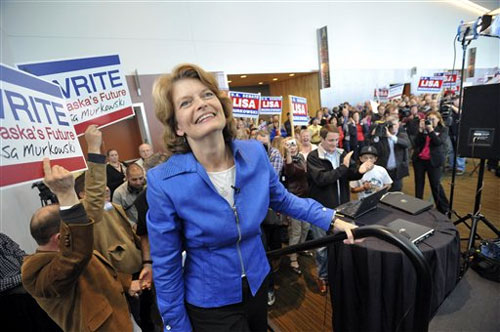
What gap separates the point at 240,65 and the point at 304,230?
738 cm

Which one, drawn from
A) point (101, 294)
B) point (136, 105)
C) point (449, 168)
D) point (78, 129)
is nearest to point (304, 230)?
point (101, 294)

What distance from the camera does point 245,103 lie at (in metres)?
5.15

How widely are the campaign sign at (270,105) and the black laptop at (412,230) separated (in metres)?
4.53

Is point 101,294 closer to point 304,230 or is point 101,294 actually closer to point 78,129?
point 78,129

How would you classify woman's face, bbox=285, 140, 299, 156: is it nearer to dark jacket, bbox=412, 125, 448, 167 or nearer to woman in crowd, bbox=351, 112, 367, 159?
dark jacket, bbox=412, 125, 448, 167

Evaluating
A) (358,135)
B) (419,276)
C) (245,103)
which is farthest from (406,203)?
(358,135)

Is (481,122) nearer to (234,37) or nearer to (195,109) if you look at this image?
(195,109)

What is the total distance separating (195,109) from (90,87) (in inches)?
54.1

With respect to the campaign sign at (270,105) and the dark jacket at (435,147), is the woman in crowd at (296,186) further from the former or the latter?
the campaign sign at (270,105)

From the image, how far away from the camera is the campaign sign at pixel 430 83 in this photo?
7352 mm

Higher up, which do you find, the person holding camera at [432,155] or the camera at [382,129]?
the camera at [382,129]

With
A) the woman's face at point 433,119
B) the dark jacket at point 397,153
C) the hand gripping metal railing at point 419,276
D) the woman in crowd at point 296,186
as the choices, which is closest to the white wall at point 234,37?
the woman in crowd at point 296,186

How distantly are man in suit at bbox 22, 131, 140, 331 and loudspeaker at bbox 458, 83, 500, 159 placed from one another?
3474 mm

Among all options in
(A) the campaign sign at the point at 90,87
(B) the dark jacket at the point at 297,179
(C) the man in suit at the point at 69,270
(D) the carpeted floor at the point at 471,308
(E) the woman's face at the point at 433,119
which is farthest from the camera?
(E) the woman's face at the point at 433,119
